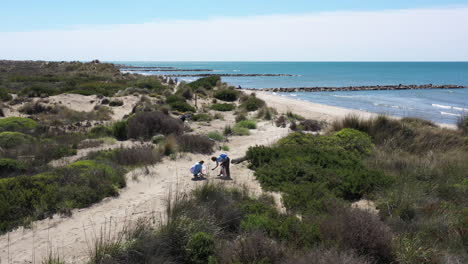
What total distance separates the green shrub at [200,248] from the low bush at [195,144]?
6.98 metres

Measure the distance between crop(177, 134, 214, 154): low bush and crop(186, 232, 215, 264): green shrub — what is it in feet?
22.9

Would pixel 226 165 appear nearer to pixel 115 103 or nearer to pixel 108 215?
pixel 108 215

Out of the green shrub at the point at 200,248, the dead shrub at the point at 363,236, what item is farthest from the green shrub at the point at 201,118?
the dead shrub at the point at 363,236

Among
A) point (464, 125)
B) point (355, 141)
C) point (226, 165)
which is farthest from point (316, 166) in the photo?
point (464, 125)

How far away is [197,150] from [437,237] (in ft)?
27.0

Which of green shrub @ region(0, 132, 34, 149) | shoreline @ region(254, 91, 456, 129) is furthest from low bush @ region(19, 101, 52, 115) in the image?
shoreline @ region(254, 91, 456, 129)

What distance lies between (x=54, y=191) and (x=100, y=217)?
153cm

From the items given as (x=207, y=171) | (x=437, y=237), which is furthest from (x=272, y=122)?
(x=437, y=237)

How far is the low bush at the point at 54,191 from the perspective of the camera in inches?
267

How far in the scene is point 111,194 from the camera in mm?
8047

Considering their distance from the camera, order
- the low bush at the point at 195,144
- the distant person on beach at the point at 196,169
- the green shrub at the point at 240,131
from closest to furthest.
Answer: the distant person on beach at the point at 196,169
the low bush at the point at 195,144
the green shrub at the point at 240,131

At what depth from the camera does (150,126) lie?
50.0ft

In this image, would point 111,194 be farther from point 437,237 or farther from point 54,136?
point 54,136

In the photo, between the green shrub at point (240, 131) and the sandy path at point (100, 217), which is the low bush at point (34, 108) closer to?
the green shrub at point (240, 131)
